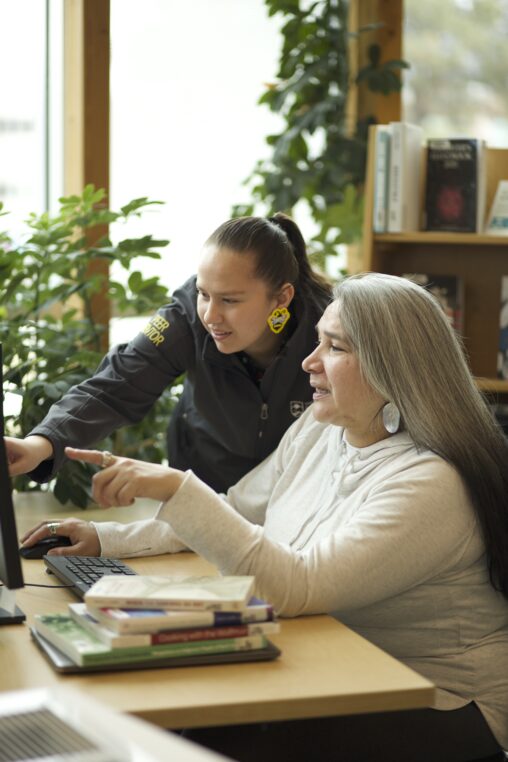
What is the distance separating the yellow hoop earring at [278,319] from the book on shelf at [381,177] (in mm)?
1136

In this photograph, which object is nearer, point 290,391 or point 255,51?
point 290,391

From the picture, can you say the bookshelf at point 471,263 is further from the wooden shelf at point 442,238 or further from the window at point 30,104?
the window at point 30,104

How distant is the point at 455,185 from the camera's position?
344cm

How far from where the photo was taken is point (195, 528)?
1626 mm

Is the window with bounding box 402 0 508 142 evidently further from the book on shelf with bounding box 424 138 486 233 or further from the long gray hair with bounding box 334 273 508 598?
the long gray hair with bounding box 334 273 508 598

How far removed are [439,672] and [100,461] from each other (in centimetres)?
64

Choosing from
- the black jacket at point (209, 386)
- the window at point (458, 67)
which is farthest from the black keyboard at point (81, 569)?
the window at point (458, 67)

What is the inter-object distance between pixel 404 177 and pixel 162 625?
225 centimetres

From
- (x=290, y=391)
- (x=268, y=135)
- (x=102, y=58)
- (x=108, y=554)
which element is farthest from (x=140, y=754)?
(x=268, y=135)

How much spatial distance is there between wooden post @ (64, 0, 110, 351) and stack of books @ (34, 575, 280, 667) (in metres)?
1.68

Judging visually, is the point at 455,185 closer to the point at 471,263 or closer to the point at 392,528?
the point at 471,263

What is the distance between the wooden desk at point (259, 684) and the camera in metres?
1.33

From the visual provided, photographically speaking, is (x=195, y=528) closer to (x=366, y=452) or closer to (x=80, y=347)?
(x=366, y=452)

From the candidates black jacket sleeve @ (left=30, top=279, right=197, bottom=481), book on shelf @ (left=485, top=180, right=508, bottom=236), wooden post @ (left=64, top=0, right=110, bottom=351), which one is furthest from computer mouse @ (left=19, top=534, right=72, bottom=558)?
book on shelf @ (left=485, top=180, right=508, bottom=236)
